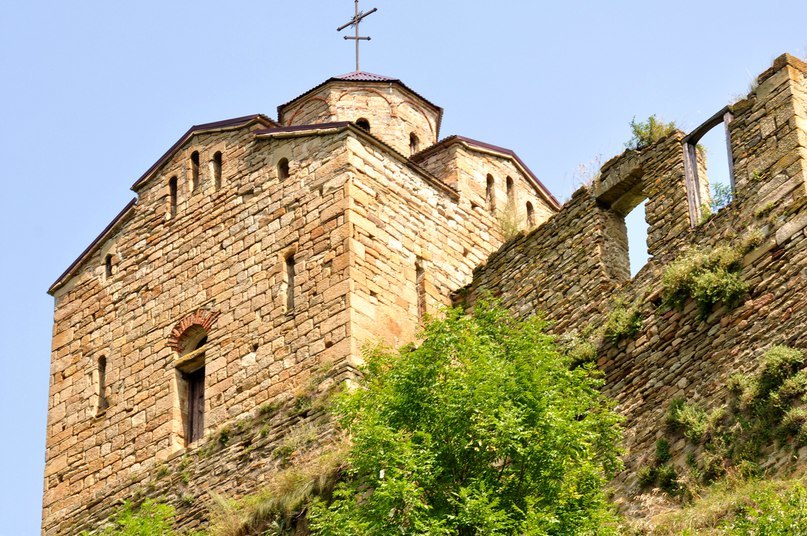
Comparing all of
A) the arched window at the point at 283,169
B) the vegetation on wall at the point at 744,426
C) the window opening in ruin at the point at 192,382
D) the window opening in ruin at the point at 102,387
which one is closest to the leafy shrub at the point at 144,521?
the window opening in ruin at the point at 192,382

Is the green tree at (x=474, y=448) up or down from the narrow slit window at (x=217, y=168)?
down

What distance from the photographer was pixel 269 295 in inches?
917

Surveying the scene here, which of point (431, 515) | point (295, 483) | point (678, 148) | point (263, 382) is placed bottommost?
point (431, 515)

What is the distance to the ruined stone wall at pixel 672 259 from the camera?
19000 millimetres

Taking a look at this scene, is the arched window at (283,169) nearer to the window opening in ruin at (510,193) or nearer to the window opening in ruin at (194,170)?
the window opening in ruin at (194,170)

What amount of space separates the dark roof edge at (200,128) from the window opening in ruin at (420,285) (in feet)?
9.43

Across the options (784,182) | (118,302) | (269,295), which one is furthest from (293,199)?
(784,182)

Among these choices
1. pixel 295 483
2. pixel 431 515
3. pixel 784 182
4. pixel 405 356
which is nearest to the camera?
pixel 431 515

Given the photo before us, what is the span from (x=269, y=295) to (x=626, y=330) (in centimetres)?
484

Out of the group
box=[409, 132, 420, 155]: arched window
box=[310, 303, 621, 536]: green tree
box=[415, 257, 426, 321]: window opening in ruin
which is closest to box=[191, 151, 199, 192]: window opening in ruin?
box=[409, 132, 420, 155]: arched window

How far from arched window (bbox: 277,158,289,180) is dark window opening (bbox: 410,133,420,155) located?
2853 millimetres

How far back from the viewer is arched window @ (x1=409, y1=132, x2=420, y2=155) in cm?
2665

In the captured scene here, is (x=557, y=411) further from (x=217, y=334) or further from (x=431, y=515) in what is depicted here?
Answer: (x=217, y=334)

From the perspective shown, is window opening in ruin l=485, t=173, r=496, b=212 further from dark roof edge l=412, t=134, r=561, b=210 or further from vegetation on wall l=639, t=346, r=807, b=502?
vegetation on wall l=639, t=346, r=807, b=502
